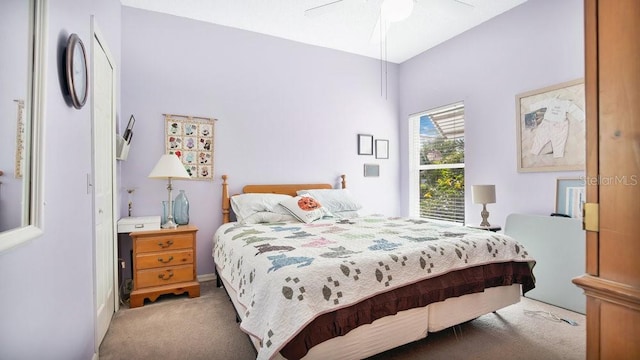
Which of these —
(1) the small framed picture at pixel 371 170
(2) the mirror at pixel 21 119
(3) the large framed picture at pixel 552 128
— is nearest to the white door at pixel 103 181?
(2) the mirror at pixel 21 119

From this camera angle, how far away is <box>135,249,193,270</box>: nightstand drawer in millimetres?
2684

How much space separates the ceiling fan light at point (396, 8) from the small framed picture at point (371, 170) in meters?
2.36

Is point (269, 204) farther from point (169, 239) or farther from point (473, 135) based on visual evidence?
point (473, 135)

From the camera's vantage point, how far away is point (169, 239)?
279cm

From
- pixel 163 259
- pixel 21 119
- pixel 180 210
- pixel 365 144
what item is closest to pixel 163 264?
pixel 163 259

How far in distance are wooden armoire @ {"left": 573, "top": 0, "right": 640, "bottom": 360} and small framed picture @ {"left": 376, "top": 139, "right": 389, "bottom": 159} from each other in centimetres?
390

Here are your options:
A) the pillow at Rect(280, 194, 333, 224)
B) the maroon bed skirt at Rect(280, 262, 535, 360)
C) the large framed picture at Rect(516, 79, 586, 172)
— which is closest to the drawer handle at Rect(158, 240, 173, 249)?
the pillow at Rect(280, 194, 333, 224)

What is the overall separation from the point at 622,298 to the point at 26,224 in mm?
1577

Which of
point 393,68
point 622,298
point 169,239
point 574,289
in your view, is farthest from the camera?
point 393,68

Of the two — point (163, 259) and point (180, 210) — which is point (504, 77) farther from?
point (163, 259)

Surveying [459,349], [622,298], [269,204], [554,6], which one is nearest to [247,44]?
[269,204]

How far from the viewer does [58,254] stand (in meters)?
1.26

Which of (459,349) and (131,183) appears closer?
Result: (459,349)

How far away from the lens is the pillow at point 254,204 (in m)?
3.22
